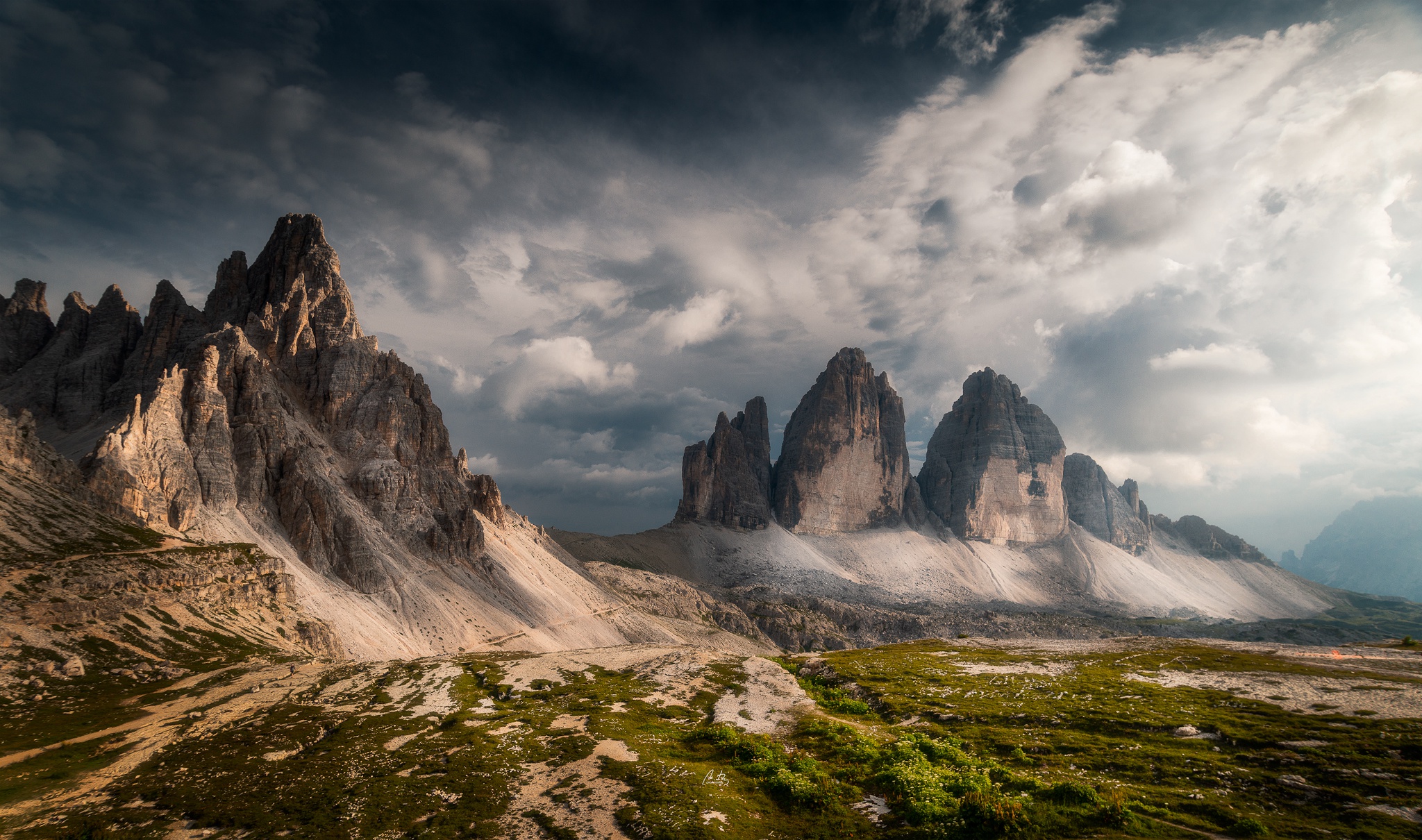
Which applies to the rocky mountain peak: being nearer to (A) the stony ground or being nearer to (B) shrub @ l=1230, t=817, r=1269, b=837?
(A) the stony ground

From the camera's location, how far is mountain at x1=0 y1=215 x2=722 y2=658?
97375 millimetres

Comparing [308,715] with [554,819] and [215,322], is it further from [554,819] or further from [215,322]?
[215,322]

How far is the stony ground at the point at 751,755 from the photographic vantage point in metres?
20.2

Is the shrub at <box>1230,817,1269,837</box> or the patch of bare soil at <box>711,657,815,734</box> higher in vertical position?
the shrub at <box>1230,817,1269,837</box>

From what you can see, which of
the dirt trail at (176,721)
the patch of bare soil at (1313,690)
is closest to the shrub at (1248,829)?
the patch of bare soil at (1313,690)

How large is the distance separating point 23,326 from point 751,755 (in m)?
212

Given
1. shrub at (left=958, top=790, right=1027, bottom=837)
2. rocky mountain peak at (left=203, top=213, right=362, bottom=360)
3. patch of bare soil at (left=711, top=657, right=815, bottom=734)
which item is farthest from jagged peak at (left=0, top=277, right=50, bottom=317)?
shrub at (left=958, top=790, right=1027, bottom=837)

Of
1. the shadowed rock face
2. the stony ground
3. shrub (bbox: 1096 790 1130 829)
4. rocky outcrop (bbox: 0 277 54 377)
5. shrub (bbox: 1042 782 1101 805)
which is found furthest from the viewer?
rocky outcrop (bbox: 0 277 54 377)

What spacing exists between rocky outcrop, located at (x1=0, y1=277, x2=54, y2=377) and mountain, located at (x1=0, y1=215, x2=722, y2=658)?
1.25 feet

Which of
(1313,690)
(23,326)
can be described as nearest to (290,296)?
(23,326)

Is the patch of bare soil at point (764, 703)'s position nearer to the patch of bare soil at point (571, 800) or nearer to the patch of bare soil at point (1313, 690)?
the patch of bare soil at point (571, 800)

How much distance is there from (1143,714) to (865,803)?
2226 centimetres

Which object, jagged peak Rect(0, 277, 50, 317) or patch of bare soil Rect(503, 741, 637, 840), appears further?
jagged peak Rect(0, 277, 50, 317)

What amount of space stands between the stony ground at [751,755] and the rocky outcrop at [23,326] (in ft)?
484
